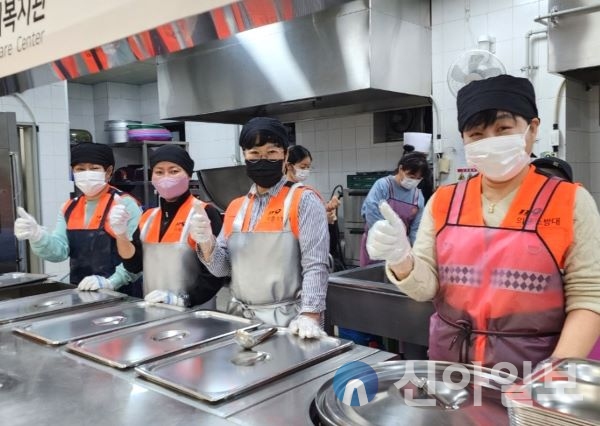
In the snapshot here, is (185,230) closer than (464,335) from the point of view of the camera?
No

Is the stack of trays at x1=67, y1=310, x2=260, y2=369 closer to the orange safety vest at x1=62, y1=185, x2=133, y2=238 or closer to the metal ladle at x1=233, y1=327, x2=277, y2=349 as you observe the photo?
the metal ladle at x1=233, y1=327, x2=277, y2=349

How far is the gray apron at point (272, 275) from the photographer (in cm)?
182

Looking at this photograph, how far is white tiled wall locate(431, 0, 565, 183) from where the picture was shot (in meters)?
3.52

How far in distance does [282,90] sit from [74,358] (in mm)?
3298

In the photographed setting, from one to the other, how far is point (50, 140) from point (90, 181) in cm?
331

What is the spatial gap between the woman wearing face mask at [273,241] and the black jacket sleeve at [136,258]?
1.33 ft

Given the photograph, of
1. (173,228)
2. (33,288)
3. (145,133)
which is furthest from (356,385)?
(145,133)

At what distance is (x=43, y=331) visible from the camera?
4.90 ft

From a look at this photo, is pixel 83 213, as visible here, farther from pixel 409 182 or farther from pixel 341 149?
pixel 341 149

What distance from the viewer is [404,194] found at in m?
3.83

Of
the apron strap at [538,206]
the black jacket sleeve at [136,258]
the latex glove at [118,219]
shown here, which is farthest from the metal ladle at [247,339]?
the black jacket sleeve at [136,258]

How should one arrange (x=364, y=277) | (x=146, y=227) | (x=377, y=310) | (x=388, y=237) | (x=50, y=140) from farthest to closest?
(x=50, y=140) < (x=364, y=277) < (x=377, y=310) < (x=146, y=227) < (x=388, y=237)

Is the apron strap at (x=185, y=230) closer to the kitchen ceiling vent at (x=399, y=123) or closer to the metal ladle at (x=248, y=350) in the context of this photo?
the metal ladle at (x=248, y=350)

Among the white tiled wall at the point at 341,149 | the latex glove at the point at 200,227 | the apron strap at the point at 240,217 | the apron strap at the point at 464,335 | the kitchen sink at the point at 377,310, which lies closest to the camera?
the apron strap at the point at 464,335
